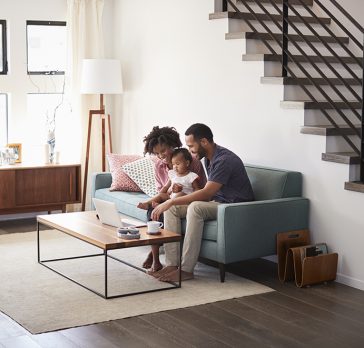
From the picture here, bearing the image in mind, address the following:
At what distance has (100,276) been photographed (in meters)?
5.52

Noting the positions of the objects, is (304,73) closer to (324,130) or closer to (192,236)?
(324,130)

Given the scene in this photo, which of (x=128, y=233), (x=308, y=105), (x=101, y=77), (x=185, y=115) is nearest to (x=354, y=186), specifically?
(x=308, y=105)

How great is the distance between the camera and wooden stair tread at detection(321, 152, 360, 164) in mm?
5270

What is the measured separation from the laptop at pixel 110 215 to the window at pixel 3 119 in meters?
2.61

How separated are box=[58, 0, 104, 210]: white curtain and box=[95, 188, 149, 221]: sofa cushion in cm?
120

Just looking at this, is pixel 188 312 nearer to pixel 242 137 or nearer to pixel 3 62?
pixel 242 137

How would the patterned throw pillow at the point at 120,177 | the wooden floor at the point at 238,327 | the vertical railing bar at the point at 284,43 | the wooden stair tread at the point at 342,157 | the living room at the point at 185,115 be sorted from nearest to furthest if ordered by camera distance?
the wooden floor at the point at 238,327 < the living room at the point at 185,115 < the wooden stair tread at the point at 342,157 < the vertical railing bar at the point at 284,43 < the patterned throw pillow at the point at 120,177

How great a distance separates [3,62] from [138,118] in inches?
56.9

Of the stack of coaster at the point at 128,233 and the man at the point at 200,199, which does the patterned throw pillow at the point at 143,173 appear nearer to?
the man at the point at 200,199

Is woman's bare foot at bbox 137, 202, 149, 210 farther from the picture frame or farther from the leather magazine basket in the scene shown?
the picture frame

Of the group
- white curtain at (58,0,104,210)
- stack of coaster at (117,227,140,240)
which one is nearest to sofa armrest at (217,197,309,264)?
stack of coaster at (117,227,140,240)

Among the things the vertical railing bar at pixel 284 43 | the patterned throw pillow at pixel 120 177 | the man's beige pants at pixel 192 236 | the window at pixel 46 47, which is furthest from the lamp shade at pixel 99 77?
the man's beige pants at pixel 192 236

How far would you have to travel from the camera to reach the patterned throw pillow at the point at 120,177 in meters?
6.83

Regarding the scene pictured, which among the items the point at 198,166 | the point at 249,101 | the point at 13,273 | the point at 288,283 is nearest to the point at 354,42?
the point at 249,101
